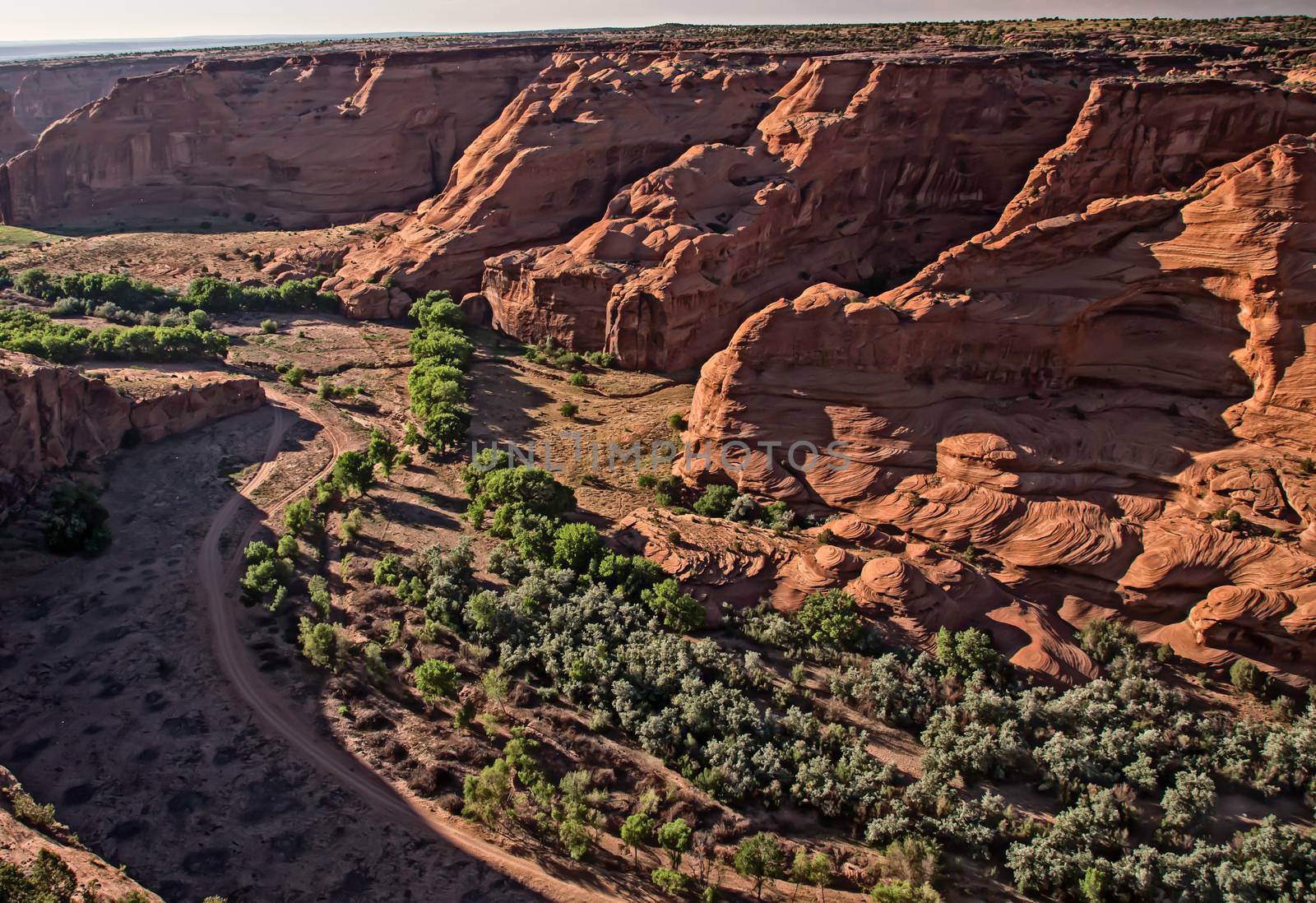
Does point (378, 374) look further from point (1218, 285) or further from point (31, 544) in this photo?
point (1218, 285)

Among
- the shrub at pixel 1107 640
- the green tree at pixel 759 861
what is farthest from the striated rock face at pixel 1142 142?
the green tree at pixel 759 861

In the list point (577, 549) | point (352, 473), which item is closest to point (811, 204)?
point (577, 549)

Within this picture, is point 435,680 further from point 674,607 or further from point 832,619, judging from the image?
point 832,619

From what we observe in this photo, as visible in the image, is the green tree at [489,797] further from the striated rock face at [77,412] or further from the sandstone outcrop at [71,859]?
the striated rock face at [77,412]

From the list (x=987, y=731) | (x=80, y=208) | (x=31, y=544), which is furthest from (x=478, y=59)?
(x=987, y=731)

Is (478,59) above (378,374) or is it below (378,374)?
above

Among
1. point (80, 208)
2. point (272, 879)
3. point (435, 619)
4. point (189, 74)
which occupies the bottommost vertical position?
point (272, 879)

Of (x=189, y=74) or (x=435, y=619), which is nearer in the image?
(x=435, y=619)
